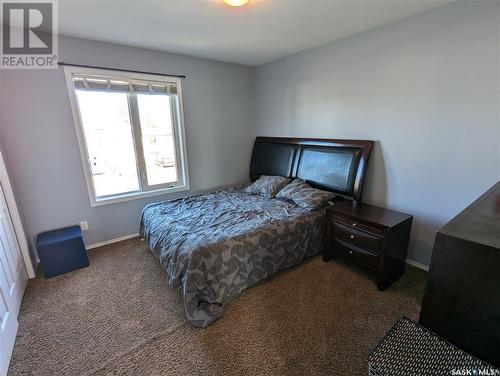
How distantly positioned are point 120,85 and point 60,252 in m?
1.98

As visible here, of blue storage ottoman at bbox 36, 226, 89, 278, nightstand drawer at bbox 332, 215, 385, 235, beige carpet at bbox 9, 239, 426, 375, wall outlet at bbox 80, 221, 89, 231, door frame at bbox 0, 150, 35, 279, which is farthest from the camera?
wall outlet at bbox 80, 221, 89, 231

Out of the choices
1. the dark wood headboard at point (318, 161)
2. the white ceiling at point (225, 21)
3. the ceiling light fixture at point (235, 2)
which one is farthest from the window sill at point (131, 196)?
the ceiling light fixture at point (235, 2)

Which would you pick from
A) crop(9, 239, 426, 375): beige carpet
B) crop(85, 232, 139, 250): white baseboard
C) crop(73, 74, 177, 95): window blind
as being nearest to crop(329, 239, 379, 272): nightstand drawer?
crop(9, 239, 426, 375): beige carpet

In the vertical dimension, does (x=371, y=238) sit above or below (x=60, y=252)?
above

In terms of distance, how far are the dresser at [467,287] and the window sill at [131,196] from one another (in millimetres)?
3068

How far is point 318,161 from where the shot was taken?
3.09 m

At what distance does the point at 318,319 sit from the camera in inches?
72.3

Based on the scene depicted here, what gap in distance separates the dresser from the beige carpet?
581mm

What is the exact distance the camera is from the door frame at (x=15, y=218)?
2.19 metres

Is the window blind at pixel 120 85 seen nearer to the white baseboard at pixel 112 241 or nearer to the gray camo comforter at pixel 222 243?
the gray camo comforter at pixel 222 243

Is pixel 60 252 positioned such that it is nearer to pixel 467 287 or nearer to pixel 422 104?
pixel 467 287

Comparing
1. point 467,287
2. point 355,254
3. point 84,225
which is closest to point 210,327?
point 355,254

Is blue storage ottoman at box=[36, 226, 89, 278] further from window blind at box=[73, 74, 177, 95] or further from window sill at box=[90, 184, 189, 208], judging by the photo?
window blind at box=[73, 74, 177, 95]

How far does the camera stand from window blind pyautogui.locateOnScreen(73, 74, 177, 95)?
2.65 meters
